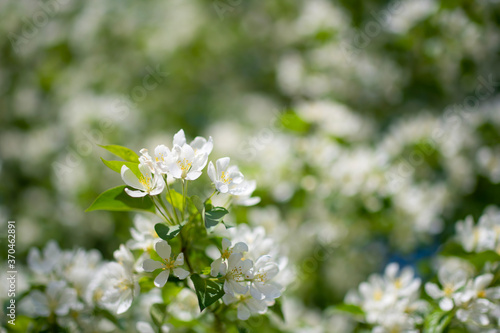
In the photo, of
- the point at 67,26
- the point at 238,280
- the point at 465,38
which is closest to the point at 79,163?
the point at 67,26

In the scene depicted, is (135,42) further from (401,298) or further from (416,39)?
(401,298)

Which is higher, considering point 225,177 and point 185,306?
point 225,177

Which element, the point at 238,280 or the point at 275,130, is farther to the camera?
the point at 275,130

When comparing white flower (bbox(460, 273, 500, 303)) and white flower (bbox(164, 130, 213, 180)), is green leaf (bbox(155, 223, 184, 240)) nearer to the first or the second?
white flower (bbox(164, 130, 213, 180))

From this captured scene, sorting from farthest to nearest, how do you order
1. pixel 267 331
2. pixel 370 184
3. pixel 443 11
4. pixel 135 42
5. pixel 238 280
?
1. pixel 135 42
2. pixel 443 11
3. pixel 370 184
4. pixel 267 331
5. pixel 238 280

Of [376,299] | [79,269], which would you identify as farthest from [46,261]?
[376,299]

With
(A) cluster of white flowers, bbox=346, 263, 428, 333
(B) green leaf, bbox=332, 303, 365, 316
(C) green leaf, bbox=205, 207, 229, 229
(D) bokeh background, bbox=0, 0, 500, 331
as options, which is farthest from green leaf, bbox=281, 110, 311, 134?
(C) green leaf, bbox=205, 207, 229, 229

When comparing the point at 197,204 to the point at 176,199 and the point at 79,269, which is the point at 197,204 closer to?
the point at 176,199
